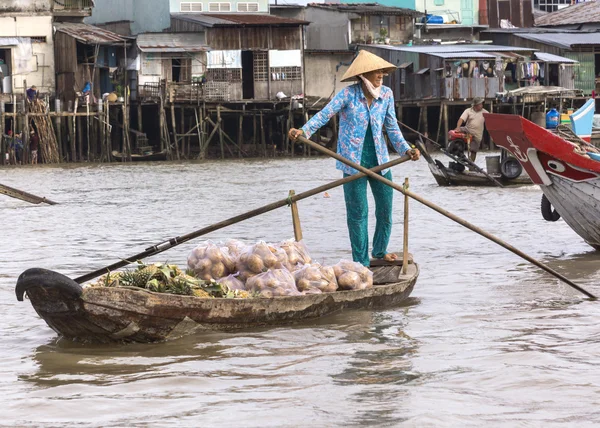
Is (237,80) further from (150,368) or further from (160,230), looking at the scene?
(150,368)

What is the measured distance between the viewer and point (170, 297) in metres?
5.84

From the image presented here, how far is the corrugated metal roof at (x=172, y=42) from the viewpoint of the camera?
32.8 meters

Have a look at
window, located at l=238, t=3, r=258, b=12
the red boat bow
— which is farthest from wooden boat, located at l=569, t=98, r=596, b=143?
window, located at l=238, t=3, r=258, b=12

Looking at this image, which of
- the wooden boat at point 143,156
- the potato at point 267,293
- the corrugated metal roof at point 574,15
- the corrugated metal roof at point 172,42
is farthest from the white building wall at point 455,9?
the potato at point 267,293

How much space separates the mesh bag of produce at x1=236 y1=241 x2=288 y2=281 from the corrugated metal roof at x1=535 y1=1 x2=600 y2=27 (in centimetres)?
3752

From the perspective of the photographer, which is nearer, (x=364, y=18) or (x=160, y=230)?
(x=160, y=230)

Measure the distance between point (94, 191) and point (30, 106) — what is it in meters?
10.3

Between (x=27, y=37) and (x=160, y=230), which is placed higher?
(x=27, y=37)

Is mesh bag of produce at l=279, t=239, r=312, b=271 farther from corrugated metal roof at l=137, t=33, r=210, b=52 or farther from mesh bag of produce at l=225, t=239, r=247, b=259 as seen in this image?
corrugated metal roof at l=137, t=33, r=210, b=52

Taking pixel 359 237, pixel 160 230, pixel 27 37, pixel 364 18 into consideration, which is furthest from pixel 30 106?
pixel 359 237

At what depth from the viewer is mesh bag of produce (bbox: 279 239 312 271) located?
22.3ft

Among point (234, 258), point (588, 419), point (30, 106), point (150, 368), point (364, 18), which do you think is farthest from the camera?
point (364, 18)

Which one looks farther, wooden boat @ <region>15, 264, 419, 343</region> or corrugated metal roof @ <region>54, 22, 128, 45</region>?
corrugated metal roof @ <region>54, 22, 128, 45</region>

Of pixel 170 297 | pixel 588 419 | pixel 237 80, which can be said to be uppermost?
pixel 237 80
